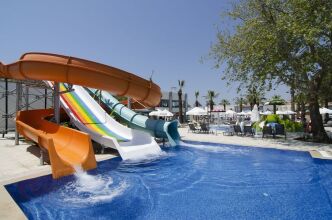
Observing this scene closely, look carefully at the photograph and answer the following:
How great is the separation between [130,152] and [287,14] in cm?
1182

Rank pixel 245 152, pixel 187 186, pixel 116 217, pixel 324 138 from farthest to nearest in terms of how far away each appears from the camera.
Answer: pixel 324 138, pixel 245 152, pixel 187 186, pixel 116 217

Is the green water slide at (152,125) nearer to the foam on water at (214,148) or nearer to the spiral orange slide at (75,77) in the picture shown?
the foam on water at (214,148)

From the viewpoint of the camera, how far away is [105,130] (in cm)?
1381

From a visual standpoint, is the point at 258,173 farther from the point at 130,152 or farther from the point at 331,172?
the point at 130,152

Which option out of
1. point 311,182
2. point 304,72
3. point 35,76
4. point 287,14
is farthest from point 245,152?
point 35,76

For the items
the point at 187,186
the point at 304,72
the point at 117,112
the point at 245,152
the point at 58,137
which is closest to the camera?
the point at 187,186

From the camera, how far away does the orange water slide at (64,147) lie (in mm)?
7723

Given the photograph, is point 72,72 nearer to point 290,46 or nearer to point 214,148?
point 214,148

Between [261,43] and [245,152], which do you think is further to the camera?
[261,43]

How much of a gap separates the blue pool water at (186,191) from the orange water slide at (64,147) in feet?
1.13

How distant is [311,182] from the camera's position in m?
7.95

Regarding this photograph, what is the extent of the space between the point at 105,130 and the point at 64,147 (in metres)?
4.03

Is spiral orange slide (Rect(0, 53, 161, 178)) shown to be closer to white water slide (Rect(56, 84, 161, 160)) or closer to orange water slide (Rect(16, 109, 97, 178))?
orange water slide (Rect(16, 109, 97, 178))

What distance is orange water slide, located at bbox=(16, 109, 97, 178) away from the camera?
7.72 m
